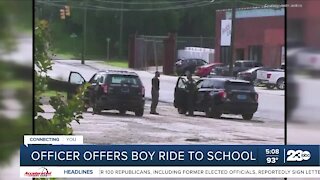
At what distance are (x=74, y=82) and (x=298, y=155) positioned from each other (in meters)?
1.65

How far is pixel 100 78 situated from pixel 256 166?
126 centimetres

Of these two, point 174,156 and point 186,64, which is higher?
point 186,64

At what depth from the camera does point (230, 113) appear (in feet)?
14.2

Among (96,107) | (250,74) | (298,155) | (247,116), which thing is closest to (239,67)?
(250,74)

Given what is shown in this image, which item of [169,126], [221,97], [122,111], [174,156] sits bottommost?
[174,156]

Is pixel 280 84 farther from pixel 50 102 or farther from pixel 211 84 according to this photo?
pixel 50 102

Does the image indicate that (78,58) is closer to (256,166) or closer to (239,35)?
(239,35)

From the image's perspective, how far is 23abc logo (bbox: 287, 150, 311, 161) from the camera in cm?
424

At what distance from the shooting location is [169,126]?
4312 millimetres

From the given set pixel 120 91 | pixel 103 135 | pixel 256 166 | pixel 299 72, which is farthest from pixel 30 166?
pixel 299 72

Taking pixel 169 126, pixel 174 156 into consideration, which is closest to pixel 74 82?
pixel 169 126

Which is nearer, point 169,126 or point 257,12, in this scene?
point 257,12

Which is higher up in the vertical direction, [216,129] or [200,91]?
[200,91]

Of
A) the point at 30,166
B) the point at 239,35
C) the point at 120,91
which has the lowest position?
the point at 30,166
